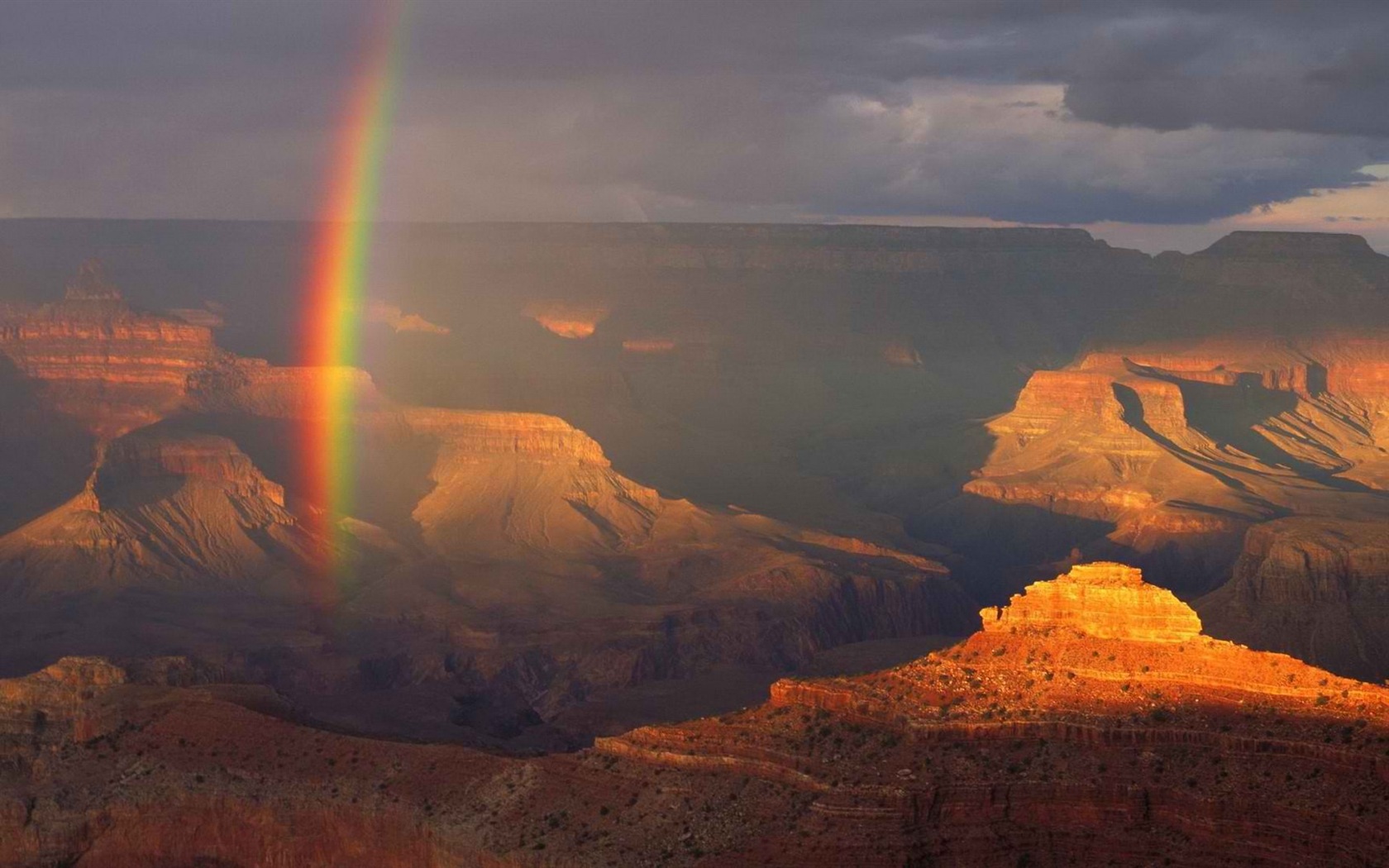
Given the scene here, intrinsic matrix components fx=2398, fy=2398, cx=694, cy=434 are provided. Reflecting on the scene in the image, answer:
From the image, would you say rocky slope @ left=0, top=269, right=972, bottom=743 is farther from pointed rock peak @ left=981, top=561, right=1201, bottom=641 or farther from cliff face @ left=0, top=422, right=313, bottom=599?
pointed rock peak @ left=981, top=561, right=1201, bottom=641

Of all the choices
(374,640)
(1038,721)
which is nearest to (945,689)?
(1038,721)

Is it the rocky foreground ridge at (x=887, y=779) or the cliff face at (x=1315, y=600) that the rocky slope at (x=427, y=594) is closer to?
the cliff face at (x=1315, y=600)

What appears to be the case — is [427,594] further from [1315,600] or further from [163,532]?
[1315,600]

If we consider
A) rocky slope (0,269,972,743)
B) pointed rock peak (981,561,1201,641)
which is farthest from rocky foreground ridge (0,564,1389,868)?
rocky slope (0,269,972,743)

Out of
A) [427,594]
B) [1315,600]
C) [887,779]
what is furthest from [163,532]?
[887,779]

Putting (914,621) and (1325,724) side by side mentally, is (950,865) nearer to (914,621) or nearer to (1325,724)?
(1325,724)
